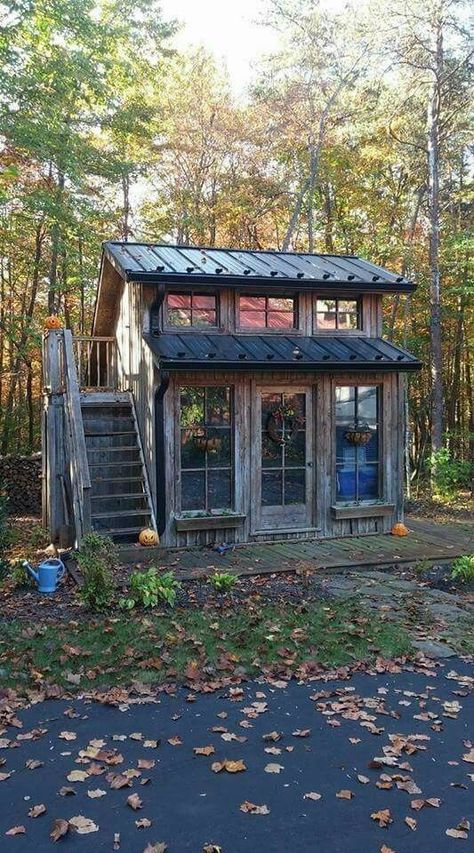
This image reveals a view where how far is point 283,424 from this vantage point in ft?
28.7

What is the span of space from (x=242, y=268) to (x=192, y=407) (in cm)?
207

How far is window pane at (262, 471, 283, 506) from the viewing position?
8703 mm

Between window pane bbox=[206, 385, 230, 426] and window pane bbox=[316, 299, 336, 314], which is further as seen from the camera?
window pane bbox=[316, 299, 336, 314]

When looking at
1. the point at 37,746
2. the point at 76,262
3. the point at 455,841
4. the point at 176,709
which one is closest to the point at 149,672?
the point at 176,709

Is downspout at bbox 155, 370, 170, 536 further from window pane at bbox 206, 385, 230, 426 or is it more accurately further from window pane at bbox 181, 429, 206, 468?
window pane at bbox 206, 385, 230, 426

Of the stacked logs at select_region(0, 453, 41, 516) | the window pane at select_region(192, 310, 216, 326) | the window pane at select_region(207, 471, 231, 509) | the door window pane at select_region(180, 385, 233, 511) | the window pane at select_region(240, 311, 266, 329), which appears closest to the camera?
the door window pane at select_region(180, 385, 233, 511)

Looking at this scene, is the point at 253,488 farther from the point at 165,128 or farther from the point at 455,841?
the point at 165,128

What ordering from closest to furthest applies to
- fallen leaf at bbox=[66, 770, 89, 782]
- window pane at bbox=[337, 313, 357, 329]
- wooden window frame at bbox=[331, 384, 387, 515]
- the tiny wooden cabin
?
fallen leaf at bbox=[66, 770, 89, 782] → the tiny wooden cabin → wooden window frame at bbox=[331, 384, 387, 515] → window pane at bbox=[337, 313, 357, 329]

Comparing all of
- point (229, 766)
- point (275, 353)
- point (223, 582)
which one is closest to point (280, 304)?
point (275, 353)

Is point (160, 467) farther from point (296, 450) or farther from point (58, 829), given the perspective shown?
point (58, 829)

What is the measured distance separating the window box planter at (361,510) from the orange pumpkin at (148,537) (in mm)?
2502

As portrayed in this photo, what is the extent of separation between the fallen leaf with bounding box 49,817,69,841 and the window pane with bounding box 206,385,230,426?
5816 millimetres

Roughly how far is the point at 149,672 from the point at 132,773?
132cm

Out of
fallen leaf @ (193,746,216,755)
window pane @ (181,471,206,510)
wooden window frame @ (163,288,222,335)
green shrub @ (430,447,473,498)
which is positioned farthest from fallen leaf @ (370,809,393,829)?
green shrub @ (430,447,473,498)
